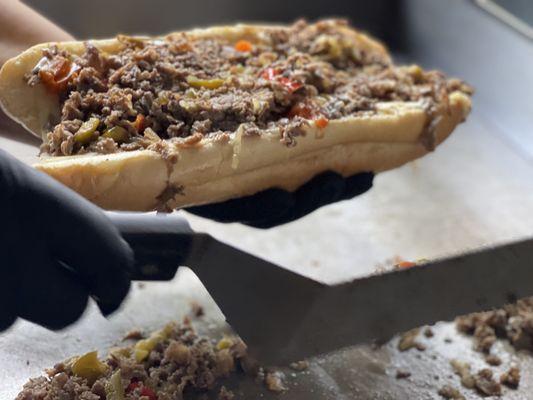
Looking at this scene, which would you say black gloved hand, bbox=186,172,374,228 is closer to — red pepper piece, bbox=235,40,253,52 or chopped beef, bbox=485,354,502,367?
red pepper piece, bbox=235,40,253,52

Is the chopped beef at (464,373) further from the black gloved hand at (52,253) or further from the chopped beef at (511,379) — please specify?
the black gloved hand at (52,253)

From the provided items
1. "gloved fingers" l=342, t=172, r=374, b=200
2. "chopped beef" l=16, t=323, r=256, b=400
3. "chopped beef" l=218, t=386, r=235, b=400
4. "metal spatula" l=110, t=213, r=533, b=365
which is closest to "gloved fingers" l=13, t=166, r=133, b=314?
"metal spatula" l=110, t=213, r=533, b=365

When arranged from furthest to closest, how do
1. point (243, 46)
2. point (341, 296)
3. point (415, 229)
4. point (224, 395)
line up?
point (415, 229), point (243, 46), point (224, 395), point (341, 296)

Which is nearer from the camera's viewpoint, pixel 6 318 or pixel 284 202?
pixel 6 318

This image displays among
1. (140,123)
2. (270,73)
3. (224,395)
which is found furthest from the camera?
(270,73)

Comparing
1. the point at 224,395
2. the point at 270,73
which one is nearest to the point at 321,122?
the point at 270,73

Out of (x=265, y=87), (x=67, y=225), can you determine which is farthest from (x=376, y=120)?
(x=67, y=225)

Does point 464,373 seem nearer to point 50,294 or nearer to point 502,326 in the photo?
point 502,326

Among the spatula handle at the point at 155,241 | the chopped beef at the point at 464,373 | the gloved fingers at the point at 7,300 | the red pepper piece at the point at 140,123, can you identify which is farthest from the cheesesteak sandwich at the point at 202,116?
the chopped beef at the point at 464,373
